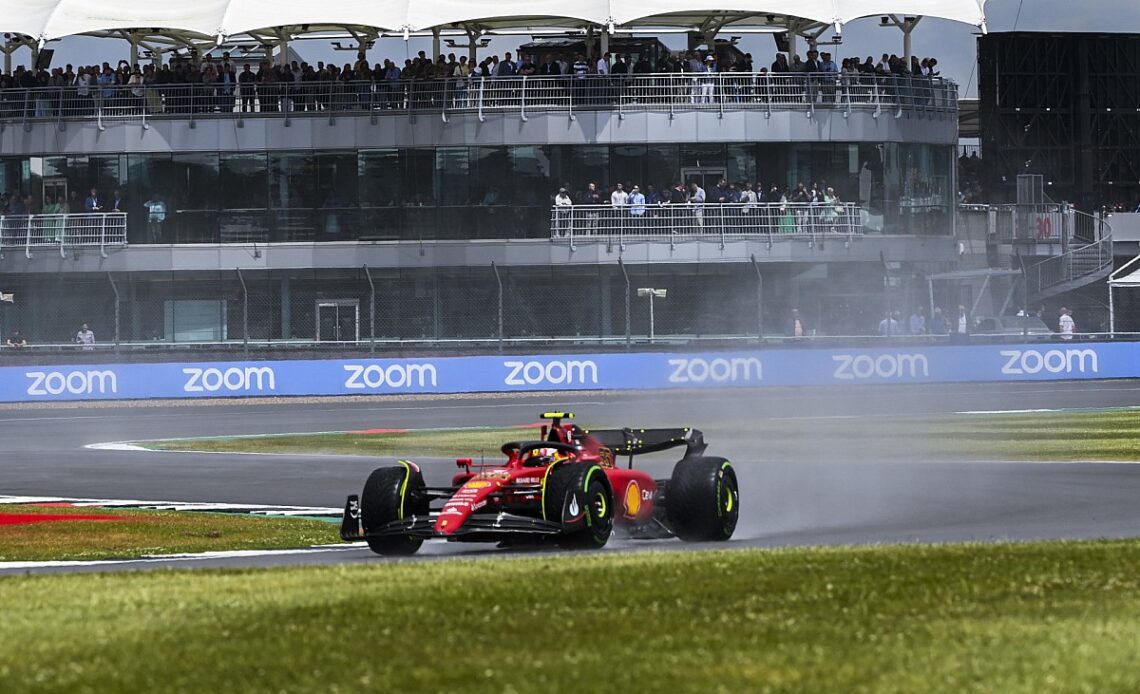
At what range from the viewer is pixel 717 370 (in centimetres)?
4153

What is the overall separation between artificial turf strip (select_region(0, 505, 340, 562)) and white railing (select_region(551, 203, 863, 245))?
30385 mm

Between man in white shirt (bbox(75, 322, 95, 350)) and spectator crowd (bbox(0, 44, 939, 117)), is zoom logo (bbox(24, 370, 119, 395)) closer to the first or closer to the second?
man in white shirt (bbox(75, 322, 95, 350))

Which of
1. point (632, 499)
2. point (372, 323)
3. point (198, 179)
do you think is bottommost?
point (632, 499)

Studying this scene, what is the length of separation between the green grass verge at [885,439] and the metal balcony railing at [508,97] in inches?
743

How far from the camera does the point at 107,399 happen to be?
136ft

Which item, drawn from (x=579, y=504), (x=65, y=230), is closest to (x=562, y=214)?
(x=65, y=230)

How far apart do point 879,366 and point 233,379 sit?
1569 centimetres

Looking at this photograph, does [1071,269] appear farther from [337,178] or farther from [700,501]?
[700,501]

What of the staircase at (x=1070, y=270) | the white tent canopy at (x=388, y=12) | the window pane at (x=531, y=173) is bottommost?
the staircase at (x=1070, y=270)

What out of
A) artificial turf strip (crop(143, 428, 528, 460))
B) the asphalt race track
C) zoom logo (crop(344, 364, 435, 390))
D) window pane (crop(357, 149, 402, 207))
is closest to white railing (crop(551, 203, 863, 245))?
window pane (crop(357, 149, 402, 207))

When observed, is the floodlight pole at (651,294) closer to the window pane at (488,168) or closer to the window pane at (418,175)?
the window pane at (488,168)

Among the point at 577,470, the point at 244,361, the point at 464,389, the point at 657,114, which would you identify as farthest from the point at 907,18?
the point at 577,470

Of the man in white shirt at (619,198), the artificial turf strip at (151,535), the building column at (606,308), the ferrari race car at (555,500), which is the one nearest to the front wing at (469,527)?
the ferrari race car at (555,500)

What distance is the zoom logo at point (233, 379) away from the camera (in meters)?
41.8
